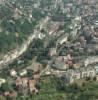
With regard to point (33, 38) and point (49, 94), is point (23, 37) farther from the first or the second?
point (49, 94)

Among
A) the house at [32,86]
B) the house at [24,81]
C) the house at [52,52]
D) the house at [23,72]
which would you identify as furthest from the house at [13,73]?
the house at [52,52]

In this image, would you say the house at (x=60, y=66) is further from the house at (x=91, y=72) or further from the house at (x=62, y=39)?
the house at (x=62, y=39)

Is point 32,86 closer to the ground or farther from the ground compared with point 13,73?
farther from the ground

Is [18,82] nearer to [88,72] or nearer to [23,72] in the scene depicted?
[23,72]

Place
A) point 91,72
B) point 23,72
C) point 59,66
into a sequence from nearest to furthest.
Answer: point 91,72
point 23,72
point 59,66

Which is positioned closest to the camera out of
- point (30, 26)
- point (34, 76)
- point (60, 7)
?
point (34, 76)

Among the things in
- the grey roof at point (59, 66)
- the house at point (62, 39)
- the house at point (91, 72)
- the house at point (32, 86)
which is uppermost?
the house at point (32, 86)

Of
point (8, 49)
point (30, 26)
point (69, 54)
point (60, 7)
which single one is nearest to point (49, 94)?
point (69, 54)

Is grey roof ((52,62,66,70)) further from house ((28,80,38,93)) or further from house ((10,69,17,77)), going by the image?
house ((28,80,38,93))

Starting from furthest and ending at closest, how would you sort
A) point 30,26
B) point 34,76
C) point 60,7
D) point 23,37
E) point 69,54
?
point 60,7 → point 30,26 → point 23,37 → point 69,54 → point 34,76

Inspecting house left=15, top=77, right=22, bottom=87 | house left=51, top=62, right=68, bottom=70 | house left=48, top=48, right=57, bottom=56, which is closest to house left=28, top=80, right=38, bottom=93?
house left=15, top=77, right=22, bottom=87

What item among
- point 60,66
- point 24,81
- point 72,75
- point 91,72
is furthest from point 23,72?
point 91,72
